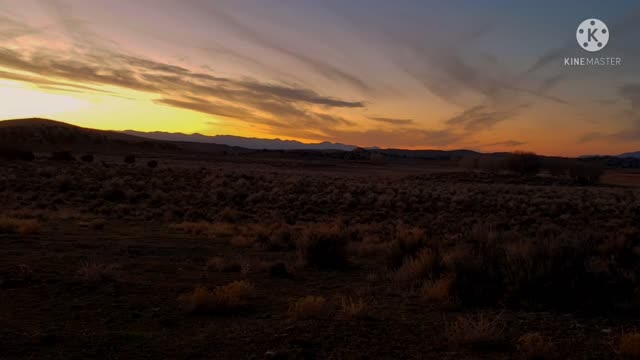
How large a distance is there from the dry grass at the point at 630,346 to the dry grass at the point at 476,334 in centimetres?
136

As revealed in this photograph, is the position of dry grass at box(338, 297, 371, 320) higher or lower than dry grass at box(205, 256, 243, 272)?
higher

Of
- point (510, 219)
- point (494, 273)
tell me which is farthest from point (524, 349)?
point (510, 219)

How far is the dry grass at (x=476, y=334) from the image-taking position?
22.5 ft

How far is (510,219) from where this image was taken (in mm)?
27969

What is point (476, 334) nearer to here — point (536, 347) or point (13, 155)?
point (536, 347)

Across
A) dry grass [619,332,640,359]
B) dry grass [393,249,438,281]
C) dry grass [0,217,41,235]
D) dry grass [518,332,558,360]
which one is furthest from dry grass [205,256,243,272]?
dry grass [619,332,640,359]

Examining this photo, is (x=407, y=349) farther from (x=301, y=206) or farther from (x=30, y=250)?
(x=301, y=206)

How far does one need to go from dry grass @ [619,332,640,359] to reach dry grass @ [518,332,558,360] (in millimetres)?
782

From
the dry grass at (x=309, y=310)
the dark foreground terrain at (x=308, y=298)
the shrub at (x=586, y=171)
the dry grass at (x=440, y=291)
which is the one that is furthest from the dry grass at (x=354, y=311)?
the shrub at (x=586, y=171)

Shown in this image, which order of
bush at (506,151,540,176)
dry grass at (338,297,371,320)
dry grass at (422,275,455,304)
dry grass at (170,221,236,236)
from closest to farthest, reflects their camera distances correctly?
dry grass at (338,297,371,320) → dry grass at (422,275,455,304) → dry grass at (170,221,236,236) → bush at (506,151,540,176)

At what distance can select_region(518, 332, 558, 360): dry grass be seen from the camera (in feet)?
20.9

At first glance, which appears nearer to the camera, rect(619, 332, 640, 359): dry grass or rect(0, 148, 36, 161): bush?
rect(619, 332, 640, 359): dry grass

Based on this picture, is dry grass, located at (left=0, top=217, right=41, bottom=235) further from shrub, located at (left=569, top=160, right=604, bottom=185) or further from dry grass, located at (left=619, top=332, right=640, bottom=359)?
shrub, located at (left=569, top=160, right=604, bottom=185)

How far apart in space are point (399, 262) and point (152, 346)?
24.0 feet
